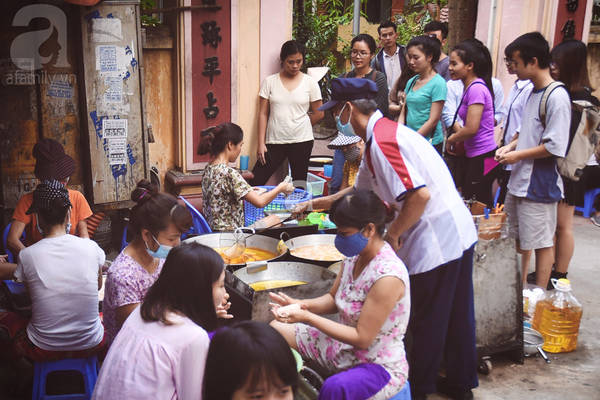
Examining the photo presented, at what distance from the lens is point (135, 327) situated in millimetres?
2160

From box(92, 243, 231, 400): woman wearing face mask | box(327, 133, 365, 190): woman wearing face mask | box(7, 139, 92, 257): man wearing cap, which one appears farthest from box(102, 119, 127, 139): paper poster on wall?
box(92, 243, 231, 400): woman wearing face mask

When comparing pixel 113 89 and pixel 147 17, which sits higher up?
pixel 147 17

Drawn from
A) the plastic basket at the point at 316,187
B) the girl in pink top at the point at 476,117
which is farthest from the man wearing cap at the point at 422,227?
the plastic basket at the point at 316,187

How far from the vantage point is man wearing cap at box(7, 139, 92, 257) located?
386 centimetres

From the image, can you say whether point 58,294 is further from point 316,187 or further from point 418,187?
point 316,187

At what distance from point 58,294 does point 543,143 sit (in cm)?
344

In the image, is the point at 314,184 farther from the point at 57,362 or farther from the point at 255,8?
the point at 57,362

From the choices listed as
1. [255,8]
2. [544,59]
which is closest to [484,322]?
[544,59]

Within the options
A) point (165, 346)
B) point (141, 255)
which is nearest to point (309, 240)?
point (141, 255)

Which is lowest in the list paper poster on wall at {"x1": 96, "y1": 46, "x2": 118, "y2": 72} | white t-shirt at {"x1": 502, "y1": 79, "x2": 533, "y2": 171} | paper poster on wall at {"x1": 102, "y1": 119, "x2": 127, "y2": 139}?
paper poster on wall at {"x1": 102, "y1": 119, "x2": 127, "y2": 139}

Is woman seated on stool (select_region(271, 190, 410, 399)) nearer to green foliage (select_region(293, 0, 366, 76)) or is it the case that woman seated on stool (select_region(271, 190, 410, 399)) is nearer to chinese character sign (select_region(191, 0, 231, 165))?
chinese character sign (select_region(191, 0, 231, 165))

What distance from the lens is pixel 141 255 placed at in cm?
298

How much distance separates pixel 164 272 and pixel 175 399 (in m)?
0.47

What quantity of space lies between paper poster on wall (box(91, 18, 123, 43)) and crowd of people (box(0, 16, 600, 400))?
1220 millimetres
